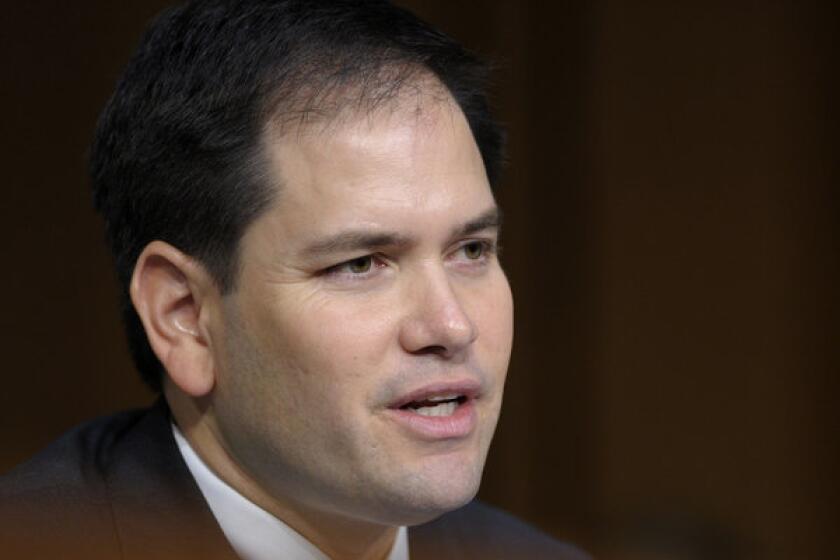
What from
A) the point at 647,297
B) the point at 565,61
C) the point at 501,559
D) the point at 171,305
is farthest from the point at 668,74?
the point at 171,305

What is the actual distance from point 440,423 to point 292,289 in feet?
0.73


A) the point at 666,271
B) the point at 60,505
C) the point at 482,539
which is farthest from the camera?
the point at 666,271

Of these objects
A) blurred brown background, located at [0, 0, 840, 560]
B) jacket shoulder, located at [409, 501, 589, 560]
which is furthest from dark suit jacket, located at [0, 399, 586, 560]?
blurred brown background, located at [0, 0, 840, 560]

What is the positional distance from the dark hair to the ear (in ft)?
0.07

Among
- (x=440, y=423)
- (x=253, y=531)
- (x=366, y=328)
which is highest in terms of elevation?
(x=366, y=328)

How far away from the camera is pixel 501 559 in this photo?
1907 mm

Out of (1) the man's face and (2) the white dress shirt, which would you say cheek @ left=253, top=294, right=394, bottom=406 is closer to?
(1) the man's face

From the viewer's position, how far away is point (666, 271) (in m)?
Answer: 2.71

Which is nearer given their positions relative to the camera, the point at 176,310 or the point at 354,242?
the point at 354,242

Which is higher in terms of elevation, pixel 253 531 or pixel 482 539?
pixel 253 531

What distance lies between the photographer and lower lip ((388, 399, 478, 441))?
1540 millimetres

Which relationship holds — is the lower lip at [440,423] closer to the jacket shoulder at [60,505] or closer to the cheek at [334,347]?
the cheek at [334,347]

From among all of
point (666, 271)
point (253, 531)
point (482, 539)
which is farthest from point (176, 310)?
point (666, 271)

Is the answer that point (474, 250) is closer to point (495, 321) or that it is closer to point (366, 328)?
point (495, 321)
